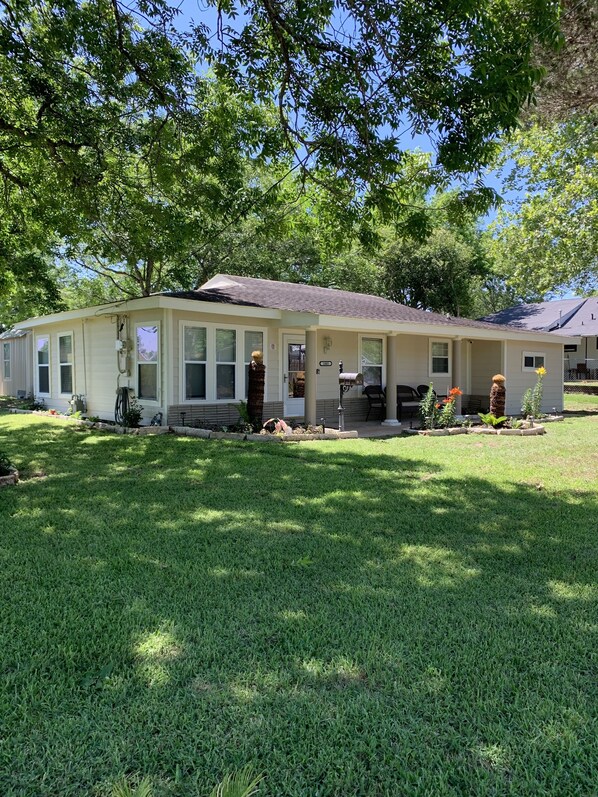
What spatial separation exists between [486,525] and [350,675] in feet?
8.99

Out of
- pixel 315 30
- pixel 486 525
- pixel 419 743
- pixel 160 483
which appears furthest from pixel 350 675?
pixel 315 30

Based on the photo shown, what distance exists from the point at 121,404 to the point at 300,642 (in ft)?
31.1

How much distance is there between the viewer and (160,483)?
6.17m

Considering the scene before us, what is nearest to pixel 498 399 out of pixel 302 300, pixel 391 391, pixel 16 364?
pixel 391 391

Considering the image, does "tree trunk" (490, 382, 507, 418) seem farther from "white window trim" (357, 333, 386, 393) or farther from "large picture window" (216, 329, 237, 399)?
"large picture window" (216, 329, 237, 399)

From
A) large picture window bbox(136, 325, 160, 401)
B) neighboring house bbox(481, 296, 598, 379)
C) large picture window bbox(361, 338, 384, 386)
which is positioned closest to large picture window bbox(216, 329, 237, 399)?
large picture window bbox(136, 325, 160, 401)

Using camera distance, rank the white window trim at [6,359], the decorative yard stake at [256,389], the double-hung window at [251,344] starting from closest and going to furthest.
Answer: the decorative yard stake at [256,389], the double-hung window at [251,344], the white window trim at [6,359]

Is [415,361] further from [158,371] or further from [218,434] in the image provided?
[158,371]

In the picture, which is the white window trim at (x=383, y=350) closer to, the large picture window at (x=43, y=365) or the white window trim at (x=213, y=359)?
the white window trim at (x=213, y=359)

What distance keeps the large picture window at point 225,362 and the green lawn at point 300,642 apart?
18.0 ft

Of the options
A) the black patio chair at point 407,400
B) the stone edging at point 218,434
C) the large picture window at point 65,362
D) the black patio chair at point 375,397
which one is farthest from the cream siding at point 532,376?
the large picture window at point 65,362

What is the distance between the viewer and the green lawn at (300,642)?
6.16 feet

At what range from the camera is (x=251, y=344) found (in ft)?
38.0

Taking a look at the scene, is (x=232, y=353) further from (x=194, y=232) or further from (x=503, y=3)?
(x=503, y=3)
